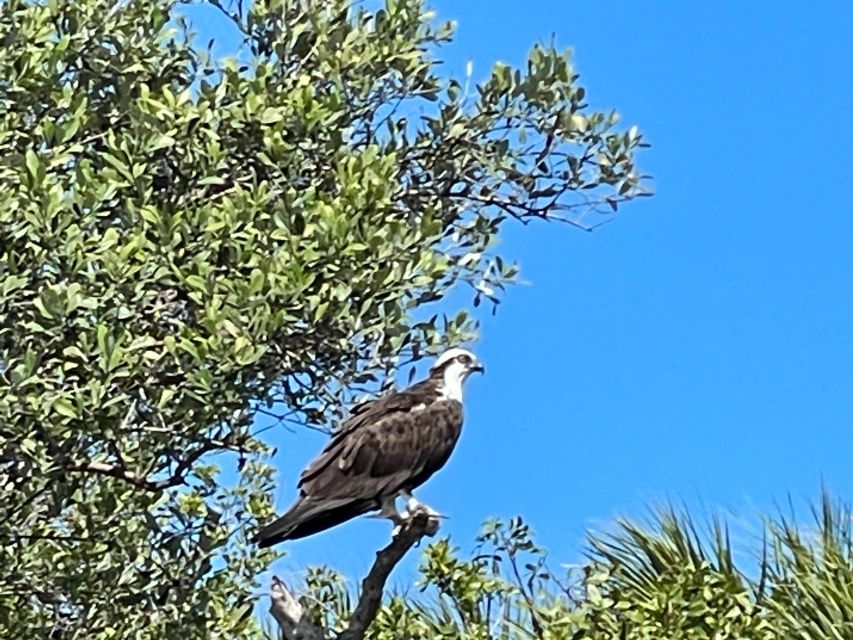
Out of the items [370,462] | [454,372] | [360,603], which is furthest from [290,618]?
[454,372]

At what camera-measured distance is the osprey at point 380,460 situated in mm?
7559

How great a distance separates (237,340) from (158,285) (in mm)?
519

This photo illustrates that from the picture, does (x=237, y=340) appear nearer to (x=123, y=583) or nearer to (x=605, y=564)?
(x=123, y=583)

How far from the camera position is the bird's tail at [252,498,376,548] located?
7352 millimetres

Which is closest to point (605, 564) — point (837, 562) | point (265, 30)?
point (837, 562)

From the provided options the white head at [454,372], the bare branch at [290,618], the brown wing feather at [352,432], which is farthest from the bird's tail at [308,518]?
the white head at [454,372]

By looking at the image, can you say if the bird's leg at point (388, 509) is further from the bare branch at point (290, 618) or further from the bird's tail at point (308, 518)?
the bare branch at point (290, 618)

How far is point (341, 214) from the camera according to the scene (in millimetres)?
5844

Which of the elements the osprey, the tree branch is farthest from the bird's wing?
the tree branch

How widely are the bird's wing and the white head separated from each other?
0.35m

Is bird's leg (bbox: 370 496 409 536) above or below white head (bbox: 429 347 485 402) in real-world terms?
below

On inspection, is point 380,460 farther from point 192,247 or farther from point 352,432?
point 192,247

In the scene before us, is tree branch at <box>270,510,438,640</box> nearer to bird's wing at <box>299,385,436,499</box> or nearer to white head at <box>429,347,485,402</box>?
bird's wing at <box>299,385,436,499</box>

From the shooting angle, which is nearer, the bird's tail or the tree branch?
the tree branch
